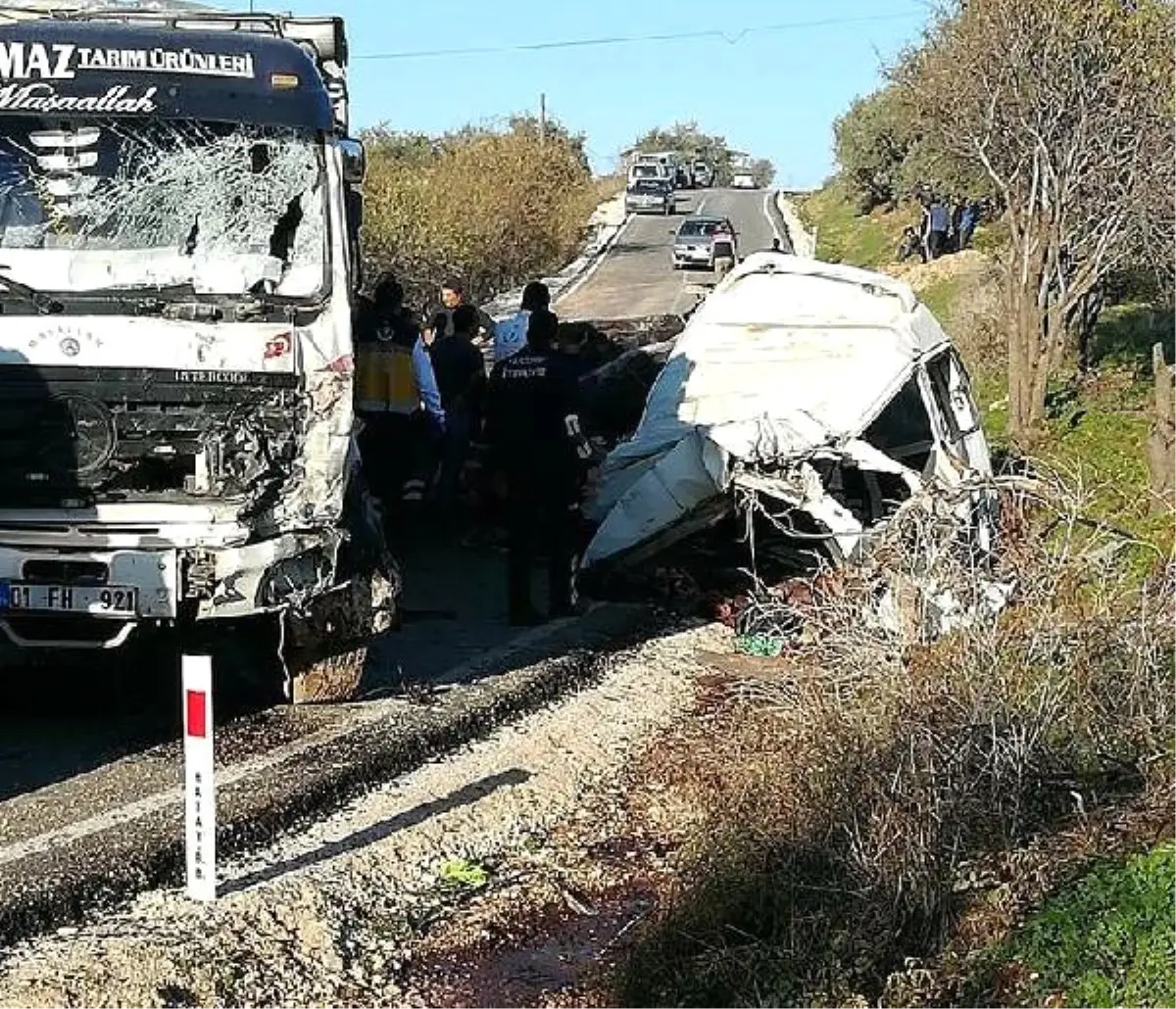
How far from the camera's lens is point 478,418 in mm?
13125

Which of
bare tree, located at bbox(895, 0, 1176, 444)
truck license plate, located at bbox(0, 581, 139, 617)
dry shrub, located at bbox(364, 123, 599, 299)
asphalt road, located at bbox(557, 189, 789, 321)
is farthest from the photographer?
asphalt road, located at bbox(557, 189, 789, 321)

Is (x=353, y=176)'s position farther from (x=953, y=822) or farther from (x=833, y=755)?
(x=953, y=822)

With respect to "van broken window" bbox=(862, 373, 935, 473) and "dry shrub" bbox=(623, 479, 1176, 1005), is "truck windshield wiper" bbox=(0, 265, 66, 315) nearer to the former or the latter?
"dry shrub" bbox=(623, 479, 1176, 1005)

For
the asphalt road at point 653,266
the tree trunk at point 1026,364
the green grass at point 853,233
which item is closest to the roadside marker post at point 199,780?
the tree trunk at point 1026,364

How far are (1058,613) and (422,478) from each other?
20.6 feet

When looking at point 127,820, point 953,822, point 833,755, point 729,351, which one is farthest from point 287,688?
point 729,351

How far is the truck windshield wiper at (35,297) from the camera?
766 cm

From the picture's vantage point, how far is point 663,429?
11.7 m

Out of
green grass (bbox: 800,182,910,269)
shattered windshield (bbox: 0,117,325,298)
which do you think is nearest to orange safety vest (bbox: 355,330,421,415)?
shattered windshield (bbox: 0,117,325,298)

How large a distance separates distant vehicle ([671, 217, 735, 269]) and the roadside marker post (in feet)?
132

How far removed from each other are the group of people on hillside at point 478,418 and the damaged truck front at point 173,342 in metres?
1.90

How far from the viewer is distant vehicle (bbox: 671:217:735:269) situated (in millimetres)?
45750

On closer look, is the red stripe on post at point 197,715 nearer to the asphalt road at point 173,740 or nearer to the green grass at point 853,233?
the asphalt road at point 173,740

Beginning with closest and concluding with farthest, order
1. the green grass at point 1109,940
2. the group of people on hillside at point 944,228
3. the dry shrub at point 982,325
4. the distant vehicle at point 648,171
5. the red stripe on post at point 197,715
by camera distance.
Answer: the green grass at point 1109,940 → the red stripe on post at point 197,715 → the dry shrub at point 982,325 → the group of people on hillside at point 944,228 → the distant vehicle at point 648,171
